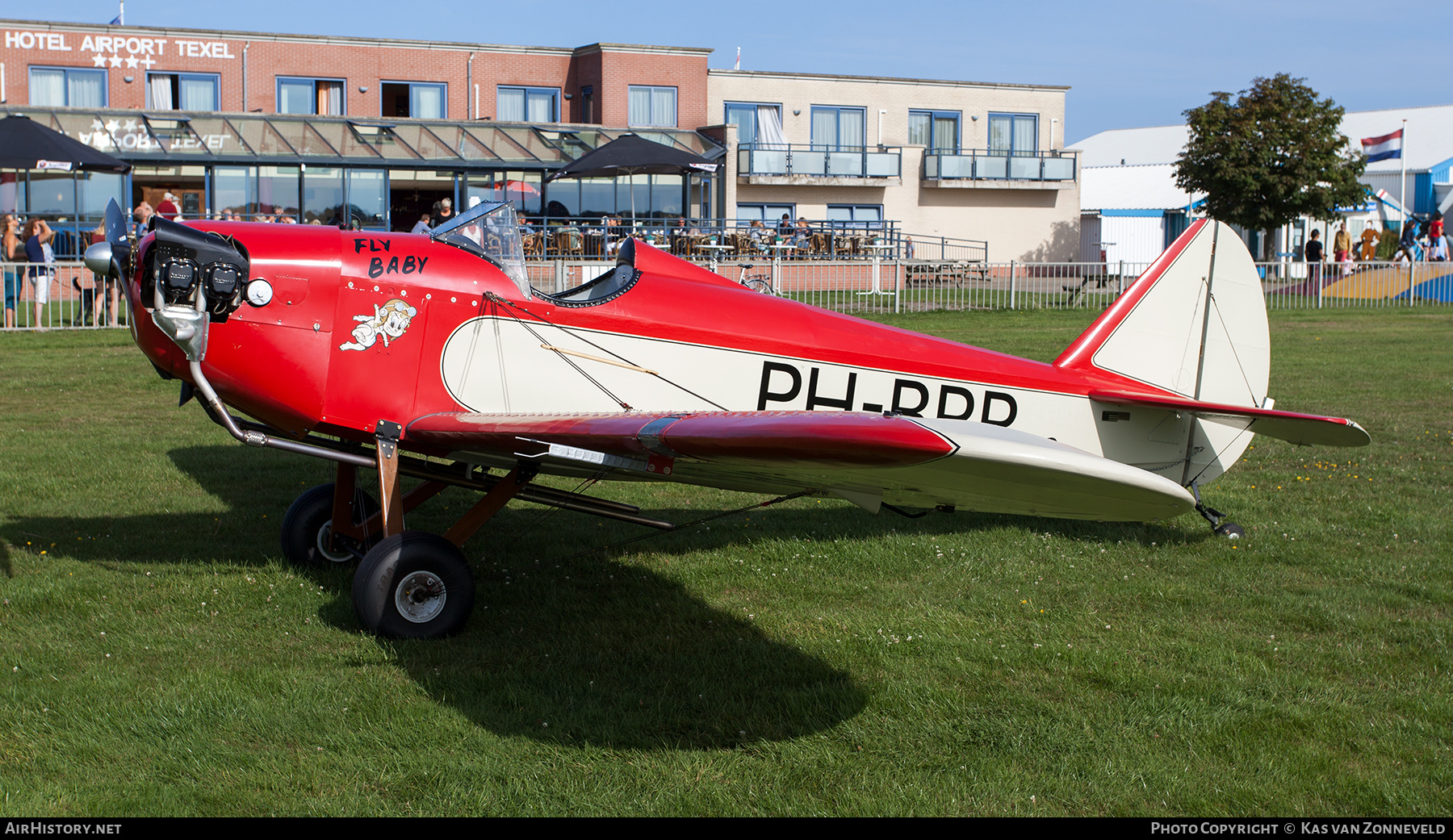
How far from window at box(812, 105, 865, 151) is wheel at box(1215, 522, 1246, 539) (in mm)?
36999

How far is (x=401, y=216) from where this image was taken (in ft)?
114

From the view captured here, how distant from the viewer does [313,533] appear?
6.76 metres

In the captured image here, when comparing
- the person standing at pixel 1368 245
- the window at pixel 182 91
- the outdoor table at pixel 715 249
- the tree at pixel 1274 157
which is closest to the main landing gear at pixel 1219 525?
the outdoor table at pixel 715 249

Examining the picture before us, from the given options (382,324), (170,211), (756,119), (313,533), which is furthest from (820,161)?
(382,324)

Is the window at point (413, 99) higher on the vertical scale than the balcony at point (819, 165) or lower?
higher

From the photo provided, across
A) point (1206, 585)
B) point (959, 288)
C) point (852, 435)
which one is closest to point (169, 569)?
point (852, 435)

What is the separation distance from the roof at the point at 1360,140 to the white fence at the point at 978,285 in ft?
60.1

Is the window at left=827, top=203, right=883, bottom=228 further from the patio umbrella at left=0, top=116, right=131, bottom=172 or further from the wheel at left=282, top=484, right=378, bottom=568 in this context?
the wheel at left=282, top=484, right=378, bottom=568

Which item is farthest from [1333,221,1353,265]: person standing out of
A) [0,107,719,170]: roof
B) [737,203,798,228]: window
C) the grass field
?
the grass field

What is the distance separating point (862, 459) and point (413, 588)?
289cm

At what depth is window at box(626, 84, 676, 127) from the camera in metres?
40.4

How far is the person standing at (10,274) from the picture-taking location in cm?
1902

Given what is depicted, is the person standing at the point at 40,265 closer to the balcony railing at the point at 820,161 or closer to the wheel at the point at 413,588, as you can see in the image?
the wheel at the point at 413,588

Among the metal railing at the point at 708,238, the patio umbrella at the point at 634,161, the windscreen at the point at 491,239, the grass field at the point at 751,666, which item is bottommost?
the grass field at the point at 751,666
